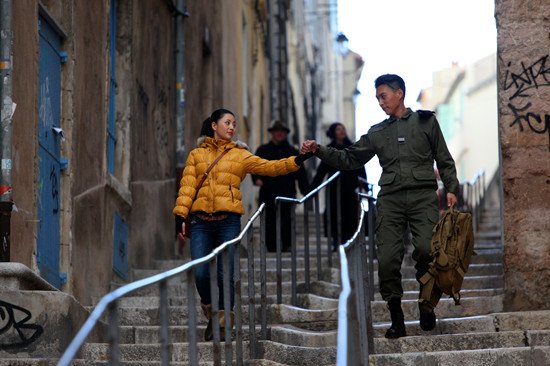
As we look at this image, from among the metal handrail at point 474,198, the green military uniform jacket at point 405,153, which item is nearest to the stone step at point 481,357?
the green military uniform jacket at point 405,153

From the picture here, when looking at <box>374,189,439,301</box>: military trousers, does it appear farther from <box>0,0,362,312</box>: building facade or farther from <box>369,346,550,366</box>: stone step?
<box>0,0,362,312</box>: building facade

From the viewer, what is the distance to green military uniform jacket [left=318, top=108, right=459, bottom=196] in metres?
9.52

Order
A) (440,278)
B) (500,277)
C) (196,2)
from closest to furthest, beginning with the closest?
(440,278) → (500,277) → (196,2)

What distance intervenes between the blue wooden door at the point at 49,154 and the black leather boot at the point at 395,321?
8.48 ft

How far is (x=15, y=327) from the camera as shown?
8.58 m

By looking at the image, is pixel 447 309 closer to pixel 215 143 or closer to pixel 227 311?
pixel 215 143

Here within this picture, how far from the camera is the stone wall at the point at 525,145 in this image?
35.6 feet

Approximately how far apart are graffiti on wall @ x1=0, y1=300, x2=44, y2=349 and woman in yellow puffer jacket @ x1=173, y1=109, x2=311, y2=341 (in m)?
1.36

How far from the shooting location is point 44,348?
8.73 metres

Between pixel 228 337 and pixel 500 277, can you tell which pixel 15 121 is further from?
pixel 500 277

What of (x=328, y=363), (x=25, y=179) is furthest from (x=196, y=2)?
(x=328, y=363)

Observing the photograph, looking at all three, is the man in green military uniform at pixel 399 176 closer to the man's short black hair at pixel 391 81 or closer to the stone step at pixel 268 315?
the man's short black hair at pixel 391 81

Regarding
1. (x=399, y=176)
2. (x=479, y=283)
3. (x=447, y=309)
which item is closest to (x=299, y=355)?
(x=399, y=176)

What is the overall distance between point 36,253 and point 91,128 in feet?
6.65
